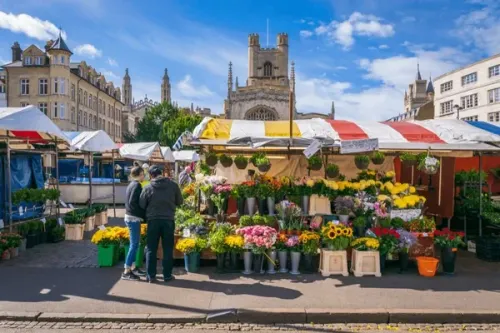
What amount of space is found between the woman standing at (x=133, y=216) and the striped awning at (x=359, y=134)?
75.4 inches

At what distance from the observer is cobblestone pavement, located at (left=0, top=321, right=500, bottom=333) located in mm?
5304

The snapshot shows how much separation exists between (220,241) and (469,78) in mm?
56490

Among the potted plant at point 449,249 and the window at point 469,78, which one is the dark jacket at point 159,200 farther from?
the window at point 469,78

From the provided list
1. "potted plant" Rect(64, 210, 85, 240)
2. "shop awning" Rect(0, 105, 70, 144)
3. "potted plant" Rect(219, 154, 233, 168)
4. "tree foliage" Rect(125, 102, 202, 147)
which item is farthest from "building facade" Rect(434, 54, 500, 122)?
"shop awning" Rect(0, 105, 70, 144)

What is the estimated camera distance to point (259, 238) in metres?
7.49

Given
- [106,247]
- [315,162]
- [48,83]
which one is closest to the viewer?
[106,247]

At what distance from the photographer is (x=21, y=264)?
8.39 meters

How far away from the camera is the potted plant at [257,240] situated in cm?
748

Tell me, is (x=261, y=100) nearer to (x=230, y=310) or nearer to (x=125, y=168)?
(x=125, y=168)

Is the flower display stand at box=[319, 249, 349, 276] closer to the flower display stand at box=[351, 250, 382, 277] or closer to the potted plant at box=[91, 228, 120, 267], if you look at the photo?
the flower display stand at box=[351, 250, 382, 277]

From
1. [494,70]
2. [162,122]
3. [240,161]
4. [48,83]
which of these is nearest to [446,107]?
[494,70]

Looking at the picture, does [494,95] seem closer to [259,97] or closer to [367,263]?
[259,97]

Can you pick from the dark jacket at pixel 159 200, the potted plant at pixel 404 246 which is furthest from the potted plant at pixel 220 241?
the potted plant at pixel 404 246

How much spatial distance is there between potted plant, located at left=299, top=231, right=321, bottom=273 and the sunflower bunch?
18cm
